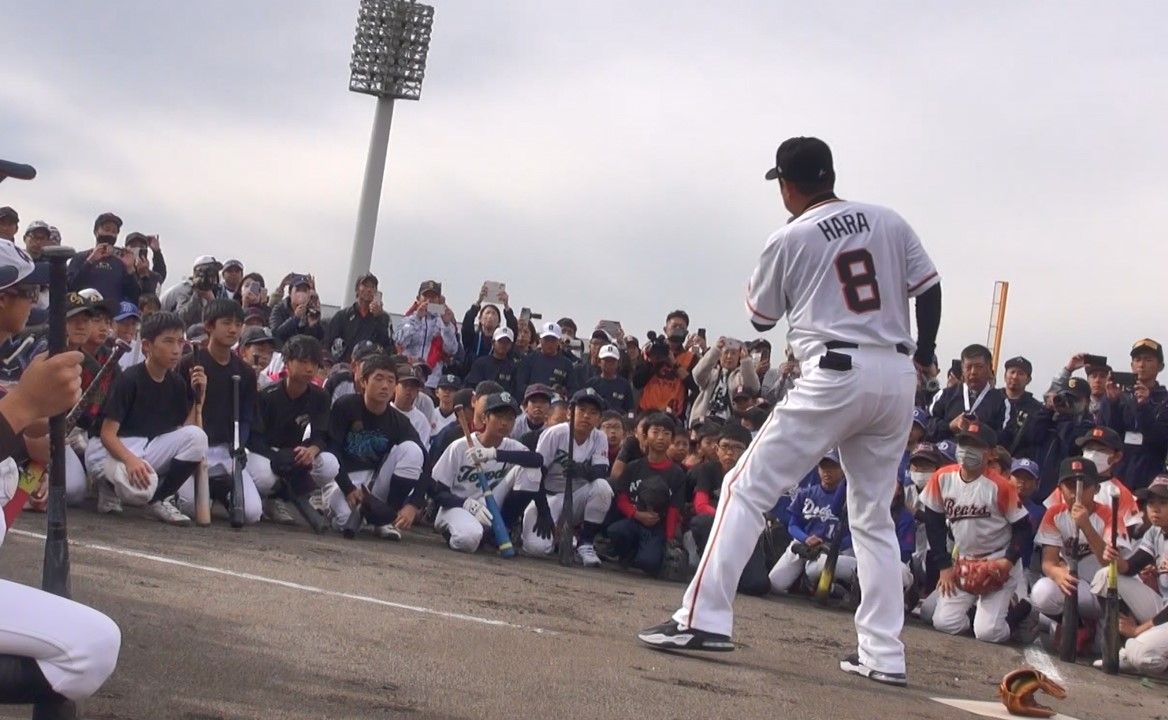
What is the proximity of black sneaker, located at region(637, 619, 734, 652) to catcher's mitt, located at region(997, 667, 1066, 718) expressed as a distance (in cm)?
121

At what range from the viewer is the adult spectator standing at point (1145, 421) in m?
12.2

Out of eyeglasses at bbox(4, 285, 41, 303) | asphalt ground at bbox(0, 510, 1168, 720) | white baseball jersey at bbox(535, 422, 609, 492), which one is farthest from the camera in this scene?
white baseball jersey at bbox(535, 422, 609, 492)

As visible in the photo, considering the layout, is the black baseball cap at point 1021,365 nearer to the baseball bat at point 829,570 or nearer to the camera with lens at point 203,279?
the baseball bat at point 829,570

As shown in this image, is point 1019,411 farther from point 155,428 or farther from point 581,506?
point 155,428

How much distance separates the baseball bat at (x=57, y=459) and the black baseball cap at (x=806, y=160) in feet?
11.8

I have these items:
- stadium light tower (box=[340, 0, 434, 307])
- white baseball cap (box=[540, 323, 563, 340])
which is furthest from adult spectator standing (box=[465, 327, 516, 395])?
stadium light tower (box=[340, 0, 434, 307])

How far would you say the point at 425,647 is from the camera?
18.7ft

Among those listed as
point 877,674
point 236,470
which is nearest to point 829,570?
point 877,674

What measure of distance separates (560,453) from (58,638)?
330 inches

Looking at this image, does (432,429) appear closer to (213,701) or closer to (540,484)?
(540,484)

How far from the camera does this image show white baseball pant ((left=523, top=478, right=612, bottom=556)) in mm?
11211

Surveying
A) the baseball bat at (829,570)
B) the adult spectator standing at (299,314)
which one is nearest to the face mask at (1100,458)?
the baseball bat at (829,570)

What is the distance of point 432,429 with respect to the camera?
1320 centimetres

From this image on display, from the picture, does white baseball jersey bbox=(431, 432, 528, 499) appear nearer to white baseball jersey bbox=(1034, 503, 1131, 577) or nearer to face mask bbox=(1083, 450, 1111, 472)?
white baseball jersey bbox=(1034, 503, 1131, 577)
